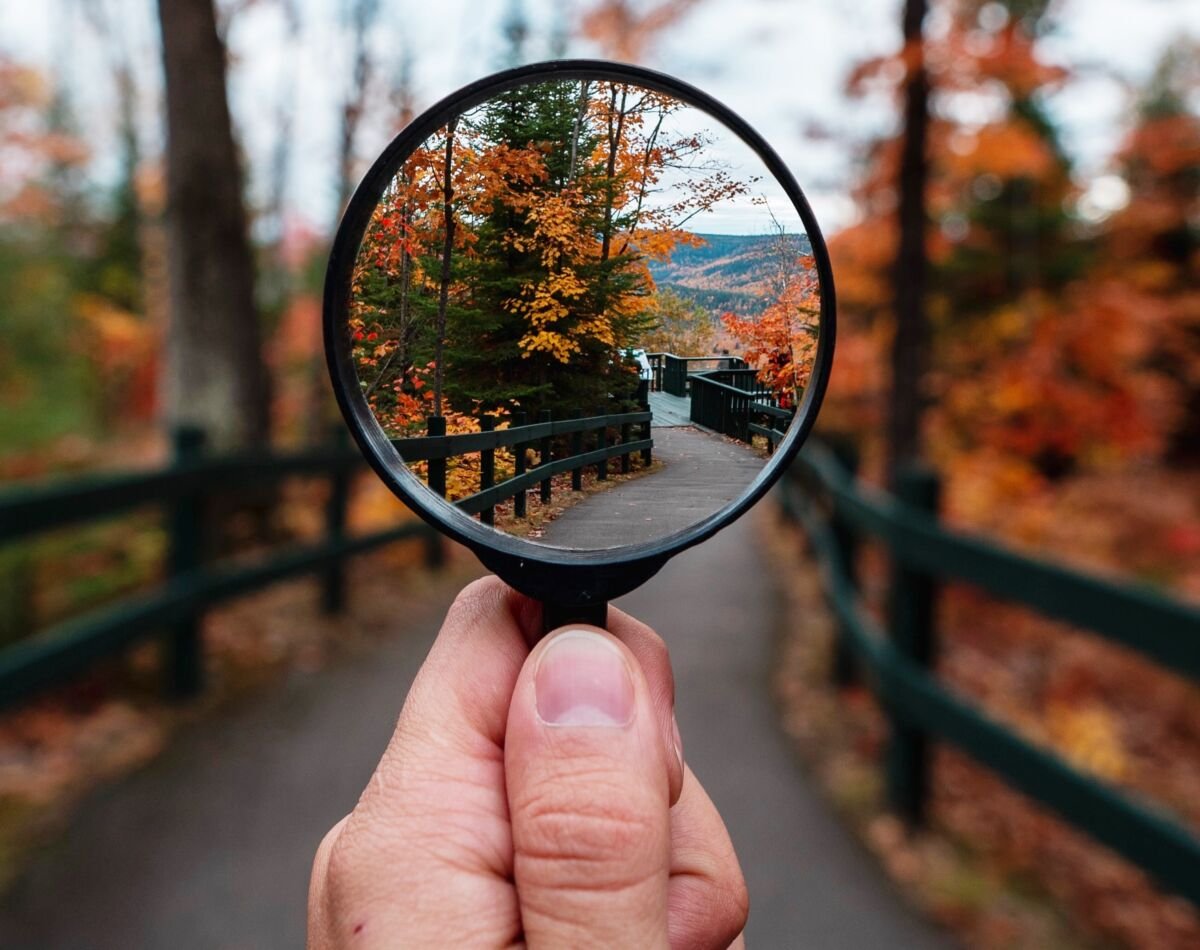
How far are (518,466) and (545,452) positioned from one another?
34 millimetres

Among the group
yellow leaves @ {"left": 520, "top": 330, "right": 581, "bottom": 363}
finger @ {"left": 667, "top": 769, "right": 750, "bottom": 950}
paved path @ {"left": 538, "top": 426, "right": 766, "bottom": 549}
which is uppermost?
yellow leaves @ {"left": 520, "top": 330, "right": 581, "bottom": 363}

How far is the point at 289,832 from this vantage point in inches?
140

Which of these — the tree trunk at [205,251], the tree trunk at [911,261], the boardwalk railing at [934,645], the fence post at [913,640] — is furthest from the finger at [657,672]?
the tree trunk at [205,251]

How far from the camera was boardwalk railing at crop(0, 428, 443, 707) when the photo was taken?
3713mm

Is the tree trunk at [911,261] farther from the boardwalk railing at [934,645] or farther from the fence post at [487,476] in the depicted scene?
the fence post at [487,476]

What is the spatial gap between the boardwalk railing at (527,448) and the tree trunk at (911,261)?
414 centimetres

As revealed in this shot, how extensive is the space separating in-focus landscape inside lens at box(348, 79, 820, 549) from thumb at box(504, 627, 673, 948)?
148 millimetres

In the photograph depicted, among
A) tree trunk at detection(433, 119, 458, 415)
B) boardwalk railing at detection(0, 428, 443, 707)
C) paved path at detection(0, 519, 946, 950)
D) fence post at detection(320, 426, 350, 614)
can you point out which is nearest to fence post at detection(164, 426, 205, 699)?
boardwalk railing at detection(0, 428, 443, 707)

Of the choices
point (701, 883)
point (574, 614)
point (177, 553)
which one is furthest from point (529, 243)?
point (177, 553)

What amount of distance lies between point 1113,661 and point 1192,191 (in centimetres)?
473

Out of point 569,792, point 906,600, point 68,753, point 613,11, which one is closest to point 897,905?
point 906,600

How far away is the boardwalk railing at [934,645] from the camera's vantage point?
2.50 metres

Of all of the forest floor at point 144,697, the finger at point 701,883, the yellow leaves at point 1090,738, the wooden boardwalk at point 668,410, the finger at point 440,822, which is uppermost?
the wooden boardwalk at point 668,410

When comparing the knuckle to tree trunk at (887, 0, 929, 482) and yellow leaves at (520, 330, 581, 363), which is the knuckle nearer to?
yellow leaves at (520, 330, 581, 363)
